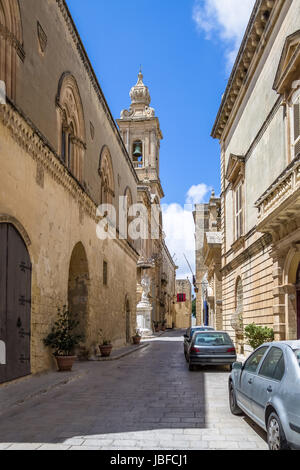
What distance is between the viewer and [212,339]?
15.4m

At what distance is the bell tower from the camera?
56.3m

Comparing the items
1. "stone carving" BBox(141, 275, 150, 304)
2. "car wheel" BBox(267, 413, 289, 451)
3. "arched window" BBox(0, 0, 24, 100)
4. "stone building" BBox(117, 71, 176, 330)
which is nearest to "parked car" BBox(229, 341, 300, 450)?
"car wheel" BBox(267, 413, 289, 451)

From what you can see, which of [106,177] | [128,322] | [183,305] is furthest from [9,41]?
[183,305]

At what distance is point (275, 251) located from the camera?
45.5ft

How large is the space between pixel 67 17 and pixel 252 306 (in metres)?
11.9

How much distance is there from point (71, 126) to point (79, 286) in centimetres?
579

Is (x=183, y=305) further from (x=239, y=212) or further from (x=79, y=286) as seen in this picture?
(x=79, y=286)

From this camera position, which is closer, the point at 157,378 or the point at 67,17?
the point at 157,378

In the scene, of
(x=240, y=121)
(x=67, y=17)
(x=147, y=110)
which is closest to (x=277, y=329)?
(x=240, y=121)

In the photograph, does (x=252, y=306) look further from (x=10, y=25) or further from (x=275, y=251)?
(x=10, y=25)

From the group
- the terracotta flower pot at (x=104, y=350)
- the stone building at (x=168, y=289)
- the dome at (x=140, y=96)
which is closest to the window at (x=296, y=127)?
the terracotta flower pot at (x=104, y=350)

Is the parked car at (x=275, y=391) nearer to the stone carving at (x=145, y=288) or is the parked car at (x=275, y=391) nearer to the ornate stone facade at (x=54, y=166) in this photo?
the ornate stone facade at (x=54, y=166)

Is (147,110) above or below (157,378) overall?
above

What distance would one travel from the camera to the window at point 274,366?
218 inches
